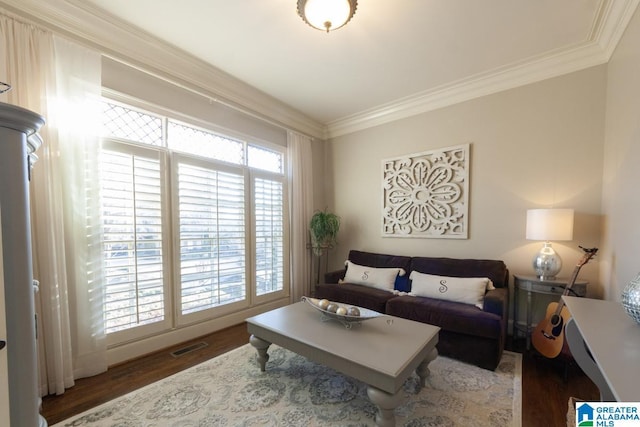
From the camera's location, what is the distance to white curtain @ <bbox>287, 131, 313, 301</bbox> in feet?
12.5

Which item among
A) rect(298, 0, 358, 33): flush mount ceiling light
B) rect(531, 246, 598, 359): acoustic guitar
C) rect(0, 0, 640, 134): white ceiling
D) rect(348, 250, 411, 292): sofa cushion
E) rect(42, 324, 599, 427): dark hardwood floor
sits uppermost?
rect(0, 0, 640, 134): white ceiling

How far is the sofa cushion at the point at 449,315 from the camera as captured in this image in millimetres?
2158

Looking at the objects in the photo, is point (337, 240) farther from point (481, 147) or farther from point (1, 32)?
point (1, 32)

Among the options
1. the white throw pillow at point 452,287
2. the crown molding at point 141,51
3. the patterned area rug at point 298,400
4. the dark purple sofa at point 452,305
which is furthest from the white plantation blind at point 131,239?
the white throw pillow at point 452,287

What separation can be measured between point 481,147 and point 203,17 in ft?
9.90

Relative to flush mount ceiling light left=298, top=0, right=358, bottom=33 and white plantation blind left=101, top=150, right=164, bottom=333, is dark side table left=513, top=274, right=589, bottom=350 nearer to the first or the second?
flush mount ceiling light left=298, top=0, right=358, bottom=33

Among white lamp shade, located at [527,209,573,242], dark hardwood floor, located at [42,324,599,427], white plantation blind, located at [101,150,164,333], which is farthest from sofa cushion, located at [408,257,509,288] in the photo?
white plantation blind, located at [101,150,164,333]

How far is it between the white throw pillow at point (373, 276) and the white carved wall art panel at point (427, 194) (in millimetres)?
606

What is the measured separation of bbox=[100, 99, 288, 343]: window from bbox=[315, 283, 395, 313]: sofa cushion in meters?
0.87

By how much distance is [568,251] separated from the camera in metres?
2.55

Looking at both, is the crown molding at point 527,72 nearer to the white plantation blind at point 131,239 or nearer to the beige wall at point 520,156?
the beige wall at point 520,156

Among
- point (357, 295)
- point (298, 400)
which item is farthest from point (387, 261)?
point (298, 400)

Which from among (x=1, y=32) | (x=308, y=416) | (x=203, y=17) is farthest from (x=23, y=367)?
(x=203, y=17)

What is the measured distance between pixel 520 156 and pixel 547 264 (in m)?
1.14
